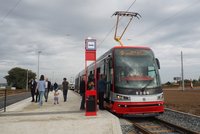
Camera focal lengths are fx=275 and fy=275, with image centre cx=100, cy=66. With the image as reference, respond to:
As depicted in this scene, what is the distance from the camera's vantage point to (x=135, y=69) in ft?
43.3

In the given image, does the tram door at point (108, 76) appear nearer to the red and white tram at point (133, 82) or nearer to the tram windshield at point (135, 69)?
the red and white tram at point (133, 82)

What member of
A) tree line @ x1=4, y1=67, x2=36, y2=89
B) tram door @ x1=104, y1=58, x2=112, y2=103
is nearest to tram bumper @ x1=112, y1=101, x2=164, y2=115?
tram door @ x1=104, y1=58, x2=112, y2=103

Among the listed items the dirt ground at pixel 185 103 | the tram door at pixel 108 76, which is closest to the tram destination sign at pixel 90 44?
the tram door at pixel 108 76

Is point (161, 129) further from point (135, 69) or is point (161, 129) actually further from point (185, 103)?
point (185, 103)

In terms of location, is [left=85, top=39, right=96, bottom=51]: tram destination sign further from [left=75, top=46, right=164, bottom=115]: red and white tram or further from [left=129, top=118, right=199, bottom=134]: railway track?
[left=129, top=118, right=199, bottom=134]: railway track

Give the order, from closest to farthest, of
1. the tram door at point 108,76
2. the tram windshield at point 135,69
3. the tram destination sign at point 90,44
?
1. the tram destination sign at point 90,44
2. the tram windshield at point 135,69
3. the tram door at point 108,76

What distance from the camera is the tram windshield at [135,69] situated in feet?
42.2

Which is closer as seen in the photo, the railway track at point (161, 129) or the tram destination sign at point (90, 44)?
the railway track at point (161, 129)

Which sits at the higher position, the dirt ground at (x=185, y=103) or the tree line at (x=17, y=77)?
the tree line at (x=17, y=77)

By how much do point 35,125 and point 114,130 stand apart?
2.52m

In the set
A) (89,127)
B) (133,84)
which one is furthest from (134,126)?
(89,127)

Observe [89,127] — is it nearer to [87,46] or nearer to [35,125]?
[35,125]

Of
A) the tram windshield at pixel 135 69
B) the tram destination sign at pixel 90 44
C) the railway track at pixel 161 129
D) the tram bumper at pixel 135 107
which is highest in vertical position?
the tram destination sign at pixel 90 44

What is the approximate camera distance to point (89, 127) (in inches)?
352
